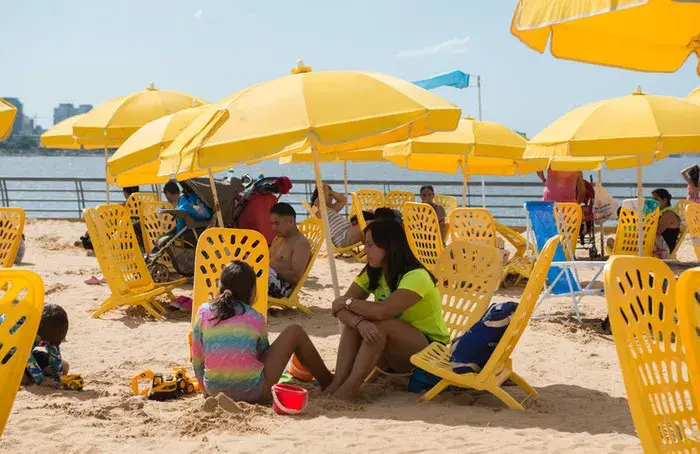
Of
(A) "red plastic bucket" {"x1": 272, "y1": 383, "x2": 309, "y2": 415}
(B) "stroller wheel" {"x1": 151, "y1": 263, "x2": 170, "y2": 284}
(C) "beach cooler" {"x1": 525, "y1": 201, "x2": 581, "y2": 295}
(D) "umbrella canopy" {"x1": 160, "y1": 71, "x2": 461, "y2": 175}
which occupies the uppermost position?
(D) "umbrella canopy" {"x1": 160, "y1": 71, "x2": 461, "y2": 175}

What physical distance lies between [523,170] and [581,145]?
20.4ft

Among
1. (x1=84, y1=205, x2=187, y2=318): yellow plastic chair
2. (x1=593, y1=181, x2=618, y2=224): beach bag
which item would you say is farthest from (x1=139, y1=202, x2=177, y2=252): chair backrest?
(x1=593, y1=181, x2=618, y2=224): beach bag

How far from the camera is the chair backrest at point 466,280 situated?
5.49 meters

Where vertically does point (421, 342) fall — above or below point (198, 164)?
below

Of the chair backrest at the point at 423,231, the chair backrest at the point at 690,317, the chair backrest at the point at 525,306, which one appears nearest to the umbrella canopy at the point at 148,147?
the chair backrest at the point at 423,231

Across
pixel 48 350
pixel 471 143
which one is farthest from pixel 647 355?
pixel 471 143

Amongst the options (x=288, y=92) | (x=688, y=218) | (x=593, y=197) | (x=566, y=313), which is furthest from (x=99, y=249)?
(x=593, y=197)

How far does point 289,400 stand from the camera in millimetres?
4461

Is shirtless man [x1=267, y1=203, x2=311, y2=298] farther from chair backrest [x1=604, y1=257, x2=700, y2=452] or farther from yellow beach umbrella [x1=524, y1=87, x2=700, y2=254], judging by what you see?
chair backrest [x1=604, y1=257, x2=700, y2=452]

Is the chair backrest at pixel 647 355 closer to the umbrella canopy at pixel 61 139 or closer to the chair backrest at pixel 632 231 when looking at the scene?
the chair backrest at pixel 632 231

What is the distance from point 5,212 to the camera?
7941mm

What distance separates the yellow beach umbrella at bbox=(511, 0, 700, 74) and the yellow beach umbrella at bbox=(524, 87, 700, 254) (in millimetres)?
1538

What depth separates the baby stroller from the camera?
8.18 meters

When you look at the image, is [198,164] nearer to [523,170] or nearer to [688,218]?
[688,218]
